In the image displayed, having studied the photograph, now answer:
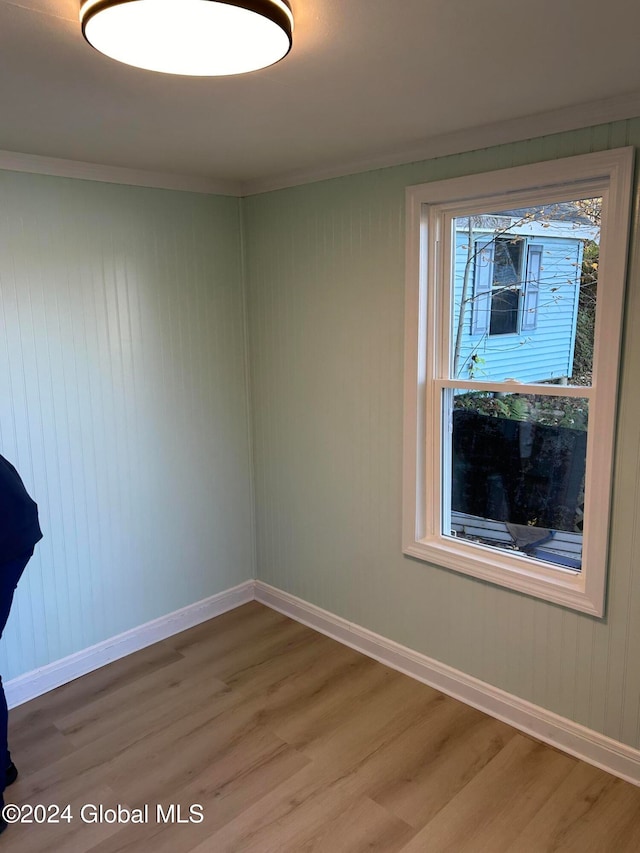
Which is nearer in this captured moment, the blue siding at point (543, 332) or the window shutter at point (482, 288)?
the blue siding at point (543, 332)

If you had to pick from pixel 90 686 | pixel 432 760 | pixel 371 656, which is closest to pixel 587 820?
pixel 432 760

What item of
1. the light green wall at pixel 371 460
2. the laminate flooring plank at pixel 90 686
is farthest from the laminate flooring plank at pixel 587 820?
the laminate flooring plank at pixel 90 686

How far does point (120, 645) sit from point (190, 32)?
2.79 meters

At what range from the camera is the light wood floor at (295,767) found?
216 centimetres

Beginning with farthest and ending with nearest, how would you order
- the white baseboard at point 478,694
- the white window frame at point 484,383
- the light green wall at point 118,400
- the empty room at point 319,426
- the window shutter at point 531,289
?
the light green wall at point 118,400 → the window shutter at point 531,289 → the white baseboard at point 478,694 → the white window frame at point 484,383 → the empty room at point 319,426

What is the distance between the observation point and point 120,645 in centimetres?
326

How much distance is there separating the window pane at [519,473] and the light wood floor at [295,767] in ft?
2.56

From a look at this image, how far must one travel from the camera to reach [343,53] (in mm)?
1684

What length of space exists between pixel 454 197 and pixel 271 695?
2287 mm

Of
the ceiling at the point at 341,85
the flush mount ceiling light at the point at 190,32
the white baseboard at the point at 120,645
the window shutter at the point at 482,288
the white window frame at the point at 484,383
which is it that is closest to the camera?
the flush mount ceiling light at the point at 190,32

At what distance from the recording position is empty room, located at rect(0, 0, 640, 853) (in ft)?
6.34

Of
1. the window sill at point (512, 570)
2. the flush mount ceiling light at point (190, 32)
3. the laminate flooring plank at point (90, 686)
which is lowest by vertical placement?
the laminate flooring plank at point (90, 686)

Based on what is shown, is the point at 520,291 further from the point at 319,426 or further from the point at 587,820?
the point at 587,820

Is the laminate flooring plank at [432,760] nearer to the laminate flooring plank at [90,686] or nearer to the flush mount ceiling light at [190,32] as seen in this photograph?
the laminate flooring plank at [90,686]
